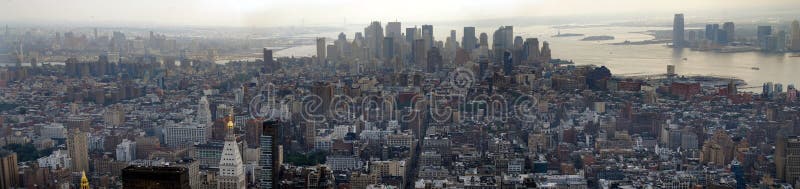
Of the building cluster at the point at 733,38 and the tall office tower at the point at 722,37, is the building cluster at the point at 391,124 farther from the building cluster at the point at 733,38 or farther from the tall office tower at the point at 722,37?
the building cluster at the point at 733,38

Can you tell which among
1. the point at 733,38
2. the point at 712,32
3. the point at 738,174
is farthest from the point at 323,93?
the point at 738,174

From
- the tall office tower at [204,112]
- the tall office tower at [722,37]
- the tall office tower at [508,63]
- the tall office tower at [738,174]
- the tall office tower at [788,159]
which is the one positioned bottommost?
the tall office tower at [738,174]

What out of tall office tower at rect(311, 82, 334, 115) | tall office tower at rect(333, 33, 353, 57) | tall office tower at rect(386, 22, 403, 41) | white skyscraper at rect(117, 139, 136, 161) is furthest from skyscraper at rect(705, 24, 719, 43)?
white skyscraper at rect(117, 139, 136, 161)

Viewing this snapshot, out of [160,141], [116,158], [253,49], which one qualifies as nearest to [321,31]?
[253,49]

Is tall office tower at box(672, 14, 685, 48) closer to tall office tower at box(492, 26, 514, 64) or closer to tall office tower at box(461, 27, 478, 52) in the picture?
tall office tower at box(492, 26, 514, 64)

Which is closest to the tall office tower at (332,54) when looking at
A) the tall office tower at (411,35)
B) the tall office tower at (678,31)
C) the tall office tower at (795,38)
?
the tall office tower at (411,35)

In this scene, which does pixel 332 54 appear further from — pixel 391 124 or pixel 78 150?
pixel 78 150
